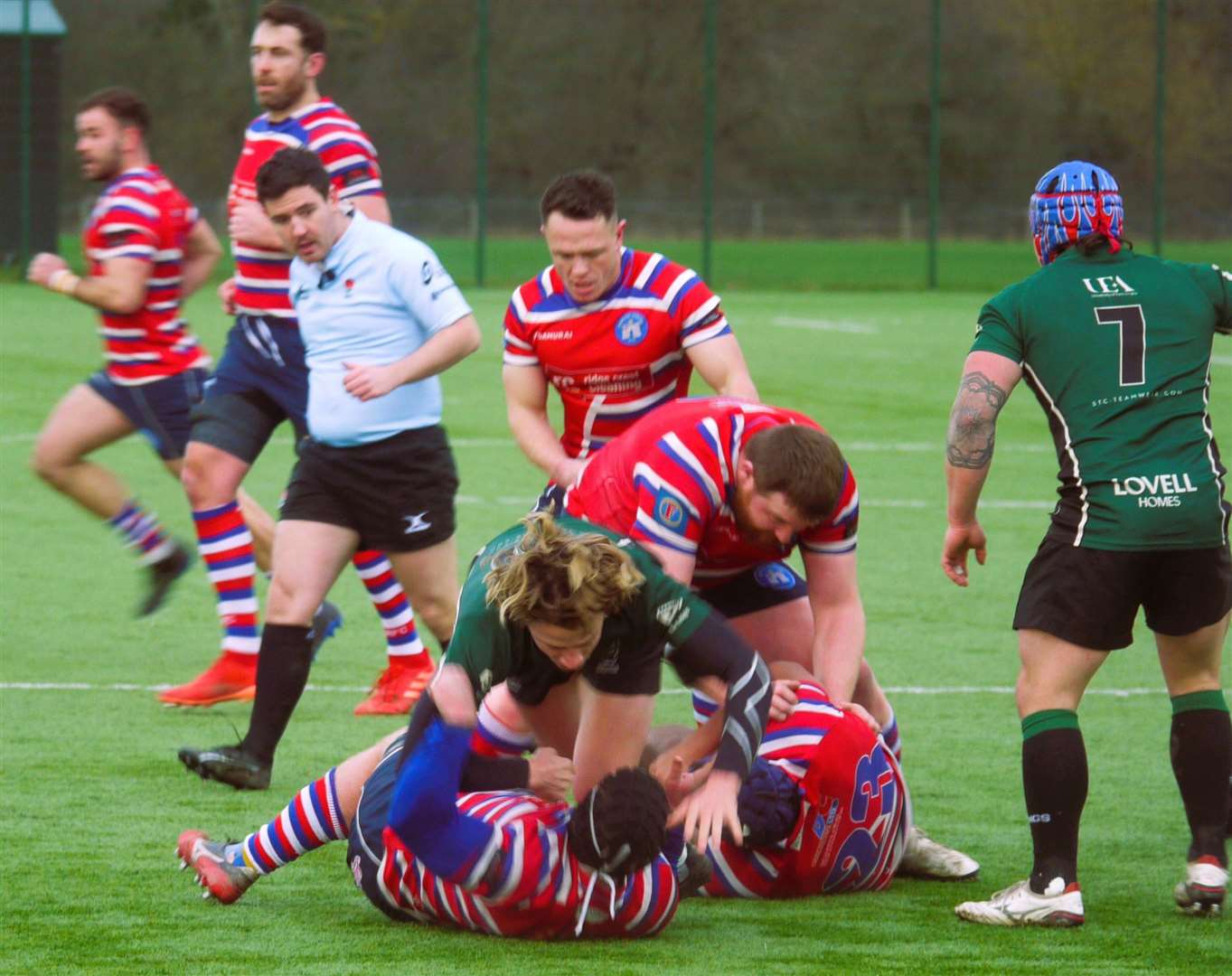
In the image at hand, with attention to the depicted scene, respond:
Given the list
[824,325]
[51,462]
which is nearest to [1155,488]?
[51,462]

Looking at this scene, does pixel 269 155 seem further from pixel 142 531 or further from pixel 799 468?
pixel 799 468

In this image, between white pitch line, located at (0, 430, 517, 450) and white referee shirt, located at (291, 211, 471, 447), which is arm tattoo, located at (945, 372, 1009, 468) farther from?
white pitch line, located at (0, 430, 517, 450)

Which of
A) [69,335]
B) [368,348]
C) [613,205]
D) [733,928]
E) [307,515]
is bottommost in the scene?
[69,335]

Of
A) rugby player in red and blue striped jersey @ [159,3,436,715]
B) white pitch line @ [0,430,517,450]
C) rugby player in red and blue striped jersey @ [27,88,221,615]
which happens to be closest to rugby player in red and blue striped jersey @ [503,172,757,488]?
rugby player in red and blue striped jersey @ [159,3,436,715]

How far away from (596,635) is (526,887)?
617 mm

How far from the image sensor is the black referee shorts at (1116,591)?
4.99 meters

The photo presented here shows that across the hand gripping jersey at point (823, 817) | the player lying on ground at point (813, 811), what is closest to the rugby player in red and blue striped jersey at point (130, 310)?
the player lying on ground at point (813, 811)

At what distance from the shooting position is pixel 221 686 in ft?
24.2

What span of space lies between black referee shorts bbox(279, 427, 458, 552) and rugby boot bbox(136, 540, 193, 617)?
1802mm

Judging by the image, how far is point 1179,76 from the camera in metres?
28.4

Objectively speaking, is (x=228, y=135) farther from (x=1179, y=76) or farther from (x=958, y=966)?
(x=958, y=966)

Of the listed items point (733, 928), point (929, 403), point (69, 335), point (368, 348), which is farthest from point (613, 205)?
point (69, 335)

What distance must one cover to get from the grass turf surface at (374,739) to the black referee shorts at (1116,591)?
2.28 ft

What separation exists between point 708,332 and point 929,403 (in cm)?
1091
